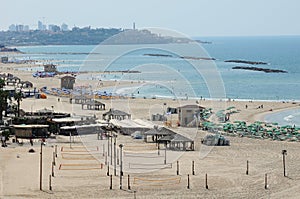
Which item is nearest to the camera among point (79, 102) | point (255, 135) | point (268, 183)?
point (268, 183)

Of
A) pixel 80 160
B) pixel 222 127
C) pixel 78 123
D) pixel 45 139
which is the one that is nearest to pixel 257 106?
pixel 222 127

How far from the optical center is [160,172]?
19188 millimetres

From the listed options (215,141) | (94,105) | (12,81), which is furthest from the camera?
(12,81)

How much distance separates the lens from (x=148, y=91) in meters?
51.2

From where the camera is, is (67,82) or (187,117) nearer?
(187,117)

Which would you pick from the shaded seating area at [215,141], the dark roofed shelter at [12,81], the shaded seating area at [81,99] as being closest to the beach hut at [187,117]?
the shaded seating area at [215,141]

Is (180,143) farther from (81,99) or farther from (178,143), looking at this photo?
(81,99)

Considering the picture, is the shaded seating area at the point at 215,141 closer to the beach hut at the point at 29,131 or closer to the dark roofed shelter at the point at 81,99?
the beach hut at the point at 29,131

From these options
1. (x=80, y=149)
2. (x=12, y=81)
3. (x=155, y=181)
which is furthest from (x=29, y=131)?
(x=12, y=81)

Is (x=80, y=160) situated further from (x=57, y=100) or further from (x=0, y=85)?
(x=57, y=100)

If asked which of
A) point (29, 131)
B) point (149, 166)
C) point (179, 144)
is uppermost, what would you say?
point (29, 131)

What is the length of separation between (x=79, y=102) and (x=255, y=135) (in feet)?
50.4

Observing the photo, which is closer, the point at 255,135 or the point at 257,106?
the point at 255,135

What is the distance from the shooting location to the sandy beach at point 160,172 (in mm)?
16688
